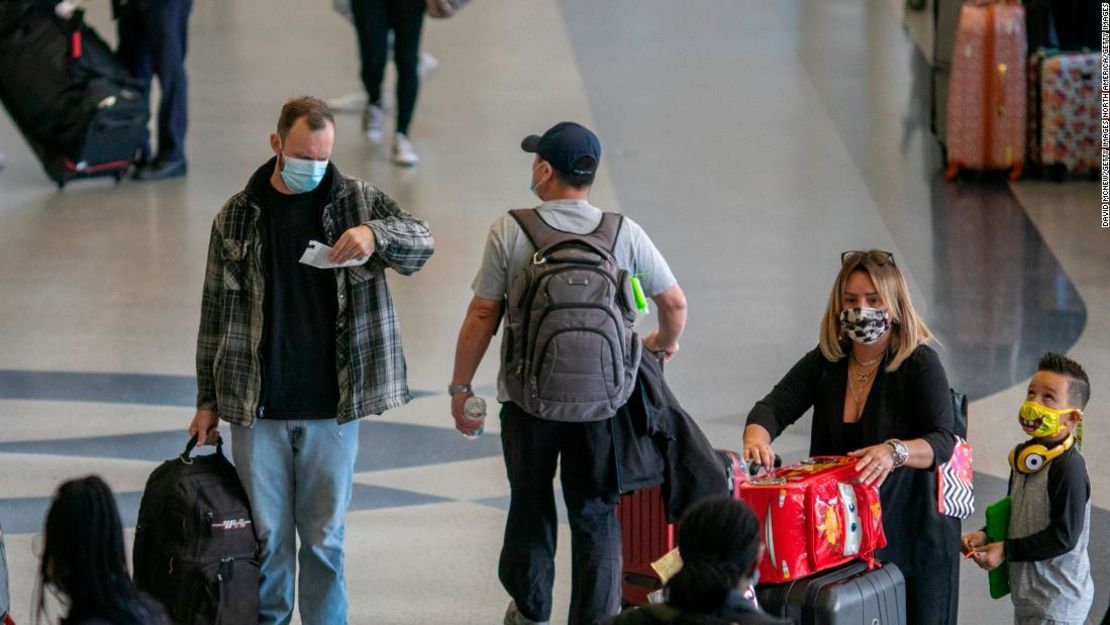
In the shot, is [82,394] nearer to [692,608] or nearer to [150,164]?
[150,164]

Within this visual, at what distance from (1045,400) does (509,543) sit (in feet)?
4.39

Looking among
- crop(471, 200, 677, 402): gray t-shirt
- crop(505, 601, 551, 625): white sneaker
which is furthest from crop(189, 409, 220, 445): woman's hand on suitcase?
crop(505, 601, 551, 625): white sneaker

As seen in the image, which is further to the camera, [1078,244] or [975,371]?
[1078,244]

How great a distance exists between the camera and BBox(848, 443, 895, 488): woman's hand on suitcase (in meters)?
3.97

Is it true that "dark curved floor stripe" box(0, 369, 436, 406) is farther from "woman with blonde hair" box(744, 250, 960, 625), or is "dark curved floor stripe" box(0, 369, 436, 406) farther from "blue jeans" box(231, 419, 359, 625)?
"woman with blonde hair" box(744, 250, 960, 625)

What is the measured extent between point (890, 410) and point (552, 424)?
807 millimetres

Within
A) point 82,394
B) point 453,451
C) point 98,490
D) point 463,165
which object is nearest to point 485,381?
point 453,451

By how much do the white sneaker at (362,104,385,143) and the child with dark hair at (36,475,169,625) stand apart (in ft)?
23.6

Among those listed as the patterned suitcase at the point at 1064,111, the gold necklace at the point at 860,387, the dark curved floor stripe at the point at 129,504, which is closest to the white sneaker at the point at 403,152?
the patterned suitcase at the point at 1064,111

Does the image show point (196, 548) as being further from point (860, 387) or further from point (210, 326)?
point (860, 387)

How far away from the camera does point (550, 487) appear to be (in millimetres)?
4277

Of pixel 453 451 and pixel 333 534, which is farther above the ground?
pixel 333 534

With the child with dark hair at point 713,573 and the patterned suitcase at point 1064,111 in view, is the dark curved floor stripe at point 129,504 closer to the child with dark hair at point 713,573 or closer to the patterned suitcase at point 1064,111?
the child with dark hair at point 713,573

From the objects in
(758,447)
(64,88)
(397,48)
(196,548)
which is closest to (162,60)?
(64,88)
